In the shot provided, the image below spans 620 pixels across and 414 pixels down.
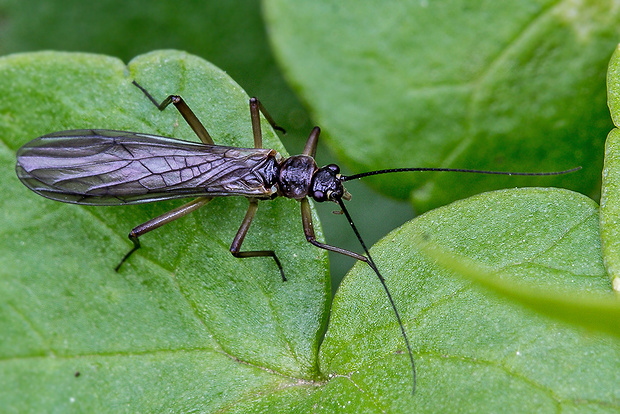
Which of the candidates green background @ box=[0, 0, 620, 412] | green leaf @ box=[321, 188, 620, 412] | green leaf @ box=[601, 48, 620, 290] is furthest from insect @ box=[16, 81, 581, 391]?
green leaf @ box=[601, 48, 620, 290]

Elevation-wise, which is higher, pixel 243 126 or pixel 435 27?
pixel 243 126

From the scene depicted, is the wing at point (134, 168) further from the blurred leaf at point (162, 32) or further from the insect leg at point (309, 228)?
the blurred leaf at point (162, 32)

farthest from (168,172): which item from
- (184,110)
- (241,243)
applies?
(241,243)

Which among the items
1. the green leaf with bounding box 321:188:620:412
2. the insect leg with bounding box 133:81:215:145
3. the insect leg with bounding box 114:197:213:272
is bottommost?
the green leaf with bounding box 321:188:620:412

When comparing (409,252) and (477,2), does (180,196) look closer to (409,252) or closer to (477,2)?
(409,252)

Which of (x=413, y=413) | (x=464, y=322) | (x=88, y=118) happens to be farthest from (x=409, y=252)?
(x=88, y=118)

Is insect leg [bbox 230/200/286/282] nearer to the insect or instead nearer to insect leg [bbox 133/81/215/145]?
the insect

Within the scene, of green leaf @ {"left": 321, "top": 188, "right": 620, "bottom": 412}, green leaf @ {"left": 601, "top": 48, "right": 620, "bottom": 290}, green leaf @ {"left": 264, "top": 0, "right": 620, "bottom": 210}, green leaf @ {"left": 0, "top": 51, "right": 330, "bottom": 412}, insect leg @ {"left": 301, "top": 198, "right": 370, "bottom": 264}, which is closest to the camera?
green leaf @ {"left": 321, "top": 188, "right": 620, "bottom": 412}
